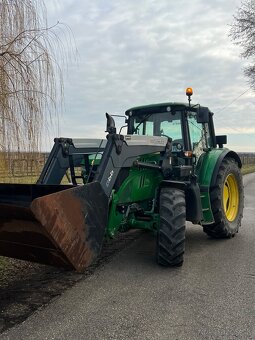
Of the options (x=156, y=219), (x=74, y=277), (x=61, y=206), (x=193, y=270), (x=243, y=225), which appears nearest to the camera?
(x=61, y=206)

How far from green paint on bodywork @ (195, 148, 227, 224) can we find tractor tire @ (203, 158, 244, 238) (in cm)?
14

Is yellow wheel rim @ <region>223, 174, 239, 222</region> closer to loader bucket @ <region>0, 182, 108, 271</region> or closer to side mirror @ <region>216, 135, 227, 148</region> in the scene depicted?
side mirror @ <region>216, 135, 227, 148</region>

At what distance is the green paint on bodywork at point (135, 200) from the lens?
5.38 m

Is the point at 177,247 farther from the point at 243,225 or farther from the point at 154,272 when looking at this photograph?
the point at 243,225

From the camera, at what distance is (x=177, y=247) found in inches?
215

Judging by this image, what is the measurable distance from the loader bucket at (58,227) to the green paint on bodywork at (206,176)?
94.8 inches

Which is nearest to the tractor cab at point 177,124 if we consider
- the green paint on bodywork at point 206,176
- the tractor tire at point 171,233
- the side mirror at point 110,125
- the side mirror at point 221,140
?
the green paint on bodywork at point 206,176

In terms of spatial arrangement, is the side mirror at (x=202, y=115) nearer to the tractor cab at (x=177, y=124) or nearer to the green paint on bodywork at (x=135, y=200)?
Answer: the tractor cab at (x=177, y=124)

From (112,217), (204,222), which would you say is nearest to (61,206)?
(112,217)

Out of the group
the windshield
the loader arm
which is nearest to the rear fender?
the windshield

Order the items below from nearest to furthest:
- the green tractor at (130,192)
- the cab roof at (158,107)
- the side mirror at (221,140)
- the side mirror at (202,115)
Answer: the green tractor at (130,192), the side mirror at (202,115), the cab roof at (158,107), the side mirror at (221,140)

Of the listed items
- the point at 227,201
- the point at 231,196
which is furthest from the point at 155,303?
the point at 231,196

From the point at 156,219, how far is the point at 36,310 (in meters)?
2.33

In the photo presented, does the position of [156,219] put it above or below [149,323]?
above
